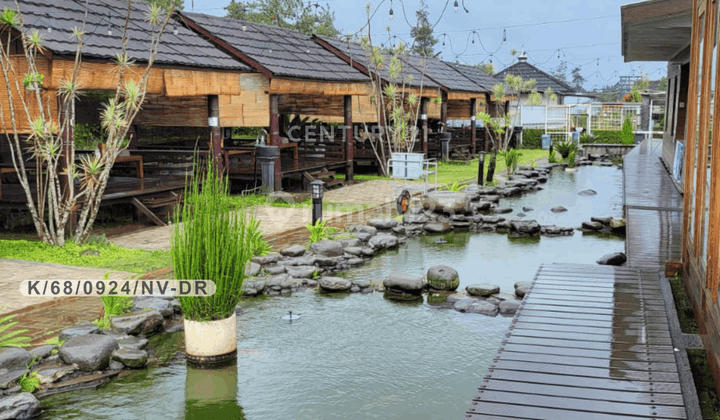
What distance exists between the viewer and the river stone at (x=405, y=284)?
290 inches

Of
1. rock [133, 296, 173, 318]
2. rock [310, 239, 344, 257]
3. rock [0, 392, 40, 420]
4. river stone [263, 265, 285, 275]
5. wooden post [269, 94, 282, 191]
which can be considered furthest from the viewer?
wooden post [269, 94, 282, 191]

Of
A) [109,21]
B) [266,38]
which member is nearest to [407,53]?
[266,38]

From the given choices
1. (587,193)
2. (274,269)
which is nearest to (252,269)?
(274,269)

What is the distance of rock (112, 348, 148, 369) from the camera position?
5203 millimetres

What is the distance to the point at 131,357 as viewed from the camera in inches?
205

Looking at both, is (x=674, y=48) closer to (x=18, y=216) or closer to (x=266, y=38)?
(x=266, y=38)

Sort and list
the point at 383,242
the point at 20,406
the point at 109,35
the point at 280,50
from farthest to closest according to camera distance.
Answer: the point at 280,50, the point at 109,35, the point at 383,242, the point at 20,406

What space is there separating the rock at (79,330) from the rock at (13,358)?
50 cm

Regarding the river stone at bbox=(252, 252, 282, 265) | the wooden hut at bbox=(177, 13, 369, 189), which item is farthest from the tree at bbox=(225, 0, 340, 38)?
the river stone at bbox=(252, 252, 282, 265)

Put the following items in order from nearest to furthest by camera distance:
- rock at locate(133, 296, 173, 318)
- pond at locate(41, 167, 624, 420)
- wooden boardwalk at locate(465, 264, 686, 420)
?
wooden boardwalk at locate(465, 264, 686, 420), pond at locate(41, 167, 624, 420), rock at locate(133, 296, 173, 318)

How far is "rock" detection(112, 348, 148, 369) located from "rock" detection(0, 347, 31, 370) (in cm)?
61

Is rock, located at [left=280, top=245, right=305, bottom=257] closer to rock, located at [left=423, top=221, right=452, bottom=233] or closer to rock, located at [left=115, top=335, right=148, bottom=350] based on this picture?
rock, located at [left=423, top=221, right=452, bottom=233]

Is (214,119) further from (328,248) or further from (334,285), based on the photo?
(334,285)

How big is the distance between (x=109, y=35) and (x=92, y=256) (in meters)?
3.55
